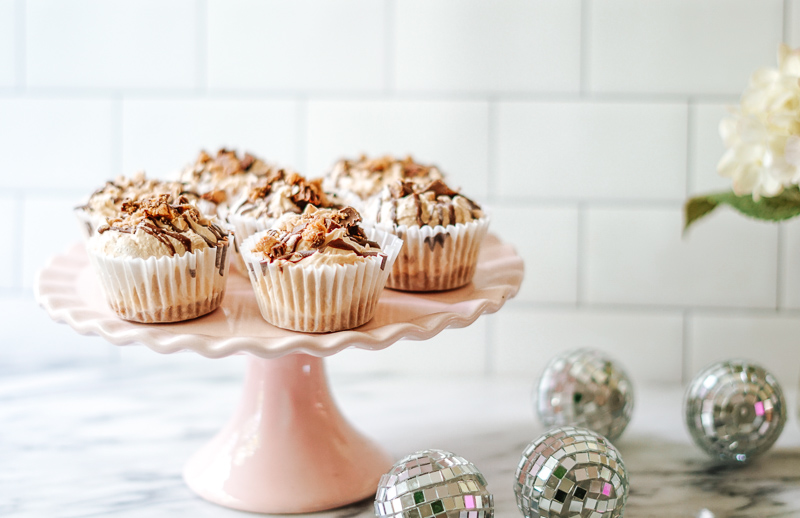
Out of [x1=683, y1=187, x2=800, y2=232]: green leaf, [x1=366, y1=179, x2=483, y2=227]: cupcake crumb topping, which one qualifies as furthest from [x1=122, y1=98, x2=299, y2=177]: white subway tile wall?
[x1=683, y1=187, x2=800, y2=232]: green leaf

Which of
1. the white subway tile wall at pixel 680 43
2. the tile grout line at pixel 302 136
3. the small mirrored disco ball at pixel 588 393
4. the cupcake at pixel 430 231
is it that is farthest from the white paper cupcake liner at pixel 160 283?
the white subway tile wall at pixel 680 43

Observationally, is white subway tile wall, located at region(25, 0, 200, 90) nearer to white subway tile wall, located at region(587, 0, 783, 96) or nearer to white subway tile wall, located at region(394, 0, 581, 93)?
white subway tile wall, located at region(394, 0, 581, 93)

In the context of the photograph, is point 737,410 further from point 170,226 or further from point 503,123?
point 170,226

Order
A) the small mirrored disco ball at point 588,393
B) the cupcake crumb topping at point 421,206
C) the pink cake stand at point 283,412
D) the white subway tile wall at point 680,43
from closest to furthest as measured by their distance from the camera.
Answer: the pink cake stand at point 283,412, the cupcake crumb topping at point 421,206, the small mirrored disco ball at point 588,393, the white subway tile wall at point 680,43

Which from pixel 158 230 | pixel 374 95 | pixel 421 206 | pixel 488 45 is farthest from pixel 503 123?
pixel 158 230

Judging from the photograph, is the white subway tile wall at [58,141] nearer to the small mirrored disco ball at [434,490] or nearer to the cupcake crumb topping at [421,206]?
the cupcake crumb topping at [421,206]

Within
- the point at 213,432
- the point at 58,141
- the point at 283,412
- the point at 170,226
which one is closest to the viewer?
the point at 170,226
